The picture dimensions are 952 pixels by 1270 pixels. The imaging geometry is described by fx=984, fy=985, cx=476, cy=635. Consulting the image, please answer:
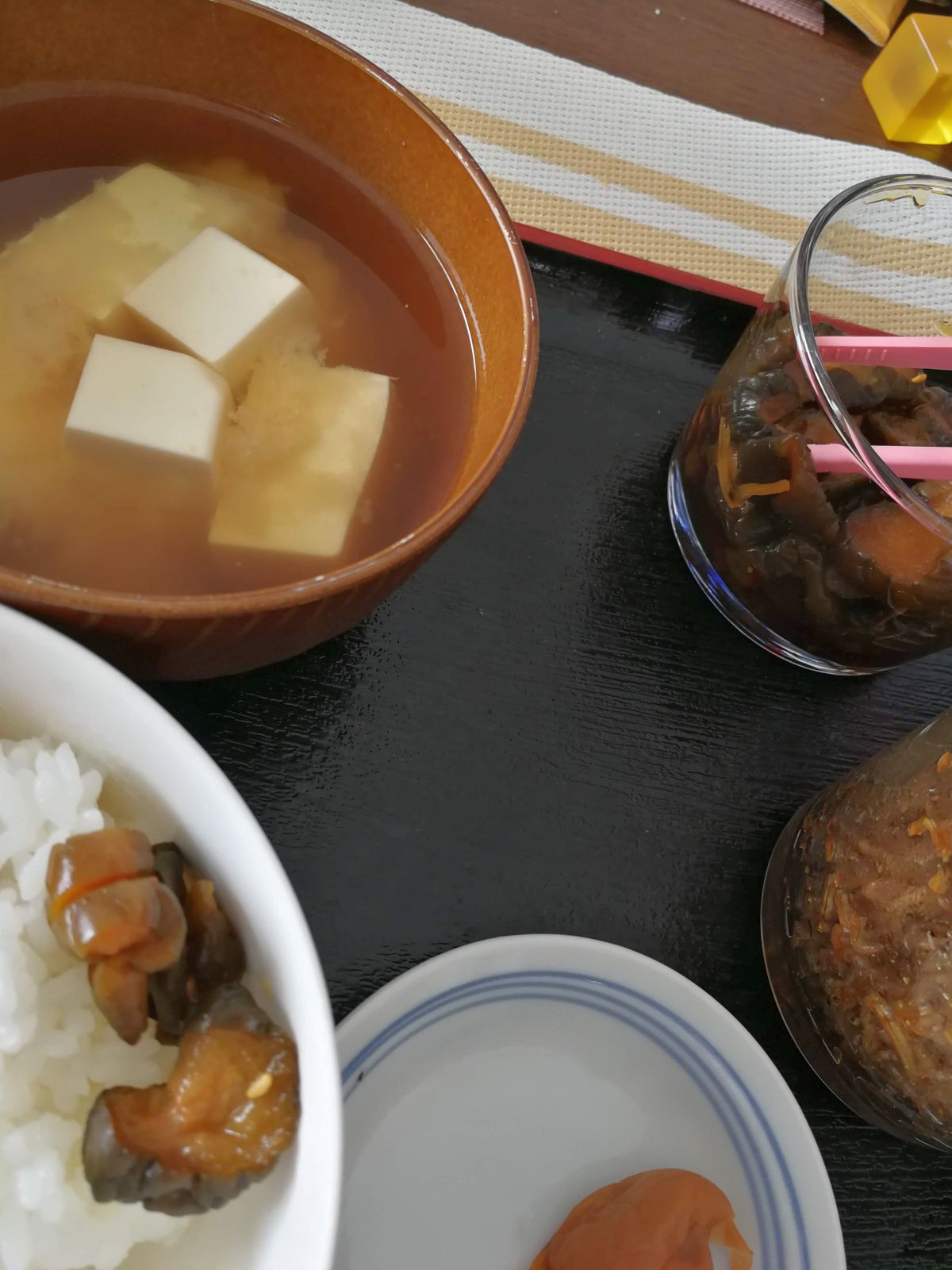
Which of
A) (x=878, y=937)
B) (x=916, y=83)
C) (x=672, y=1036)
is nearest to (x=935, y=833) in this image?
(x=878, y=937)

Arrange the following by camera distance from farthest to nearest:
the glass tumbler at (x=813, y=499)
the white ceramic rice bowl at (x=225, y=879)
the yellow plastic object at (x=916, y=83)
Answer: the yellow plastic object at (x=916, y=83)
the glass tumbler at (x=813, y=499)
the white ceramic rice bowl at (x=225, y=879)

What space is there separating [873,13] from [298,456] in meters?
1.43

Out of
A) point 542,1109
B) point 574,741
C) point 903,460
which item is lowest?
point 542,1109

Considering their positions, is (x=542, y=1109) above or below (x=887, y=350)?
below

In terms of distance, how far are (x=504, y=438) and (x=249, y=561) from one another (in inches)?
10.6

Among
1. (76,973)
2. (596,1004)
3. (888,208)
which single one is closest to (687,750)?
(596,1004)

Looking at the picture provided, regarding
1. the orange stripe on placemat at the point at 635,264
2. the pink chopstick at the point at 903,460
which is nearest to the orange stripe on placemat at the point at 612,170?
the orange stripe on placemat at the point at 635,264

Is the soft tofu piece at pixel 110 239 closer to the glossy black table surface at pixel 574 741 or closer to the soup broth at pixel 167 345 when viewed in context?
the soup broth at pixel 167 345

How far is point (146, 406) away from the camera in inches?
35.9

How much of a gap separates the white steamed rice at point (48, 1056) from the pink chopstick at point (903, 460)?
0.72 m

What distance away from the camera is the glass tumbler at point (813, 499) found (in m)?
0.95

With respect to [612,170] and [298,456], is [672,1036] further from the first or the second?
[612,170]

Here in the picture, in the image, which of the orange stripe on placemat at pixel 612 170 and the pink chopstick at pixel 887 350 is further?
the orange stripe on placemat at pixel 612 170

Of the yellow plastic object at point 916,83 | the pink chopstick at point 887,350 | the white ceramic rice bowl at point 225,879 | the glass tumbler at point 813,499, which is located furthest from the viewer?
the yellow plastic object at point 916,83
